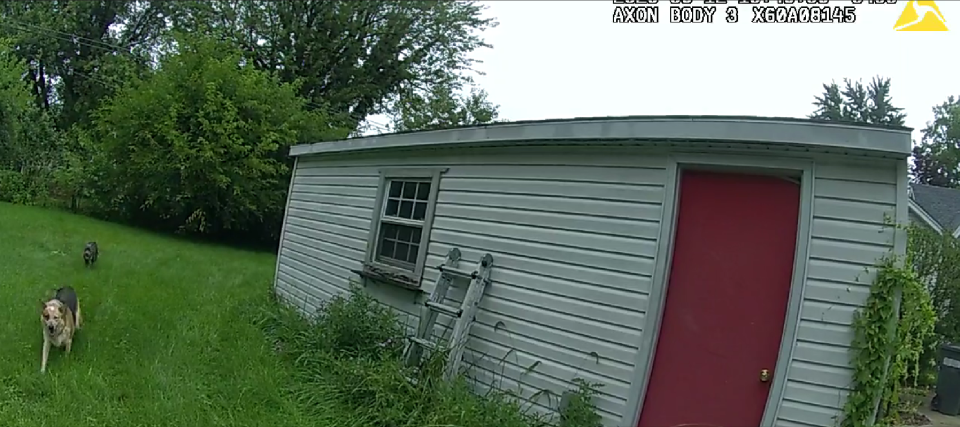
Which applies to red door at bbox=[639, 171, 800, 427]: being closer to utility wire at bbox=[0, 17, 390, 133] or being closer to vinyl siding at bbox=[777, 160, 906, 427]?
vinyl siding at bbox=[777, 160, 906, 427]

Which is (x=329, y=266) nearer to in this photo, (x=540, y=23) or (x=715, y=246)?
(x=715, y=246)

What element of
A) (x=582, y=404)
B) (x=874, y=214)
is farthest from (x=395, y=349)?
(x=874, y=214)

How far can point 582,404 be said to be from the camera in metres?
3.37

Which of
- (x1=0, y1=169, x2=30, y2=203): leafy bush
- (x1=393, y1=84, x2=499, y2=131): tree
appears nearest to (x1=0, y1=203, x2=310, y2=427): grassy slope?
(x1=0, y1=169, x2=30, y2=203): leafy bush

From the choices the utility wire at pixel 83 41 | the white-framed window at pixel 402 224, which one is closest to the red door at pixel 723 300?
the white-framed window at pixel 402 224

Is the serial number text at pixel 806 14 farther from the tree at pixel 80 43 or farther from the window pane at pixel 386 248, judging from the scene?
the tree at pixel 80 43

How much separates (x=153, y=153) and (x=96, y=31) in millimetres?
13402

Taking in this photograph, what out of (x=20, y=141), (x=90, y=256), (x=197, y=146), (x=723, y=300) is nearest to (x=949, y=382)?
(x=723, y=300)

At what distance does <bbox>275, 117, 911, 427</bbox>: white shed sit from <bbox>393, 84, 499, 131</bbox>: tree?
16.8m

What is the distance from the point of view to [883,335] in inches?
109

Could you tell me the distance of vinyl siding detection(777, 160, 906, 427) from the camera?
113 inches

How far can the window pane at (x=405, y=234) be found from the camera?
5148mm

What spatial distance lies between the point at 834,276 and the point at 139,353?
4.88 meters

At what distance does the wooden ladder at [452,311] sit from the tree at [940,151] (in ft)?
36.4
